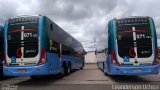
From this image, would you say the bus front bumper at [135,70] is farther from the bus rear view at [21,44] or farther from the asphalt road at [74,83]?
the bus rear view at [21,44]

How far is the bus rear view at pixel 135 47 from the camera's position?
12.2 meters

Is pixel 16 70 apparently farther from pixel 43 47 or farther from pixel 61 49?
pixel 61 49

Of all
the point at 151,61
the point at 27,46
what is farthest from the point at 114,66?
the point at 27,46

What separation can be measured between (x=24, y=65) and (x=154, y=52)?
644 cm

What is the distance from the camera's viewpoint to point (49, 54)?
1205 cm

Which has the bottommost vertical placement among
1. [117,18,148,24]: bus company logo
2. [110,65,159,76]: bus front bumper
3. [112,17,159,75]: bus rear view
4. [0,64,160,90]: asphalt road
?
[0,64,160,90]: asphalt road

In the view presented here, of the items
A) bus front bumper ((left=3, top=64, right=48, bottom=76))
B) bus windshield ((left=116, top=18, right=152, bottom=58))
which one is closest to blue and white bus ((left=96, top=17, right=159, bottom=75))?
bus windshield ((left=116, top=18, right=152, bottom=58))

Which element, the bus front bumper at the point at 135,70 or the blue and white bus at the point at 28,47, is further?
the bus front bumper at the point at 135,70

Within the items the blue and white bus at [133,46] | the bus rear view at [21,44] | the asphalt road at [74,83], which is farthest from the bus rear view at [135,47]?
the bus rear view at [21,44]

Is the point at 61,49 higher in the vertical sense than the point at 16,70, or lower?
higher

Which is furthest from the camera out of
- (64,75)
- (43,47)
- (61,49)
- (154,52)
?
(64,75)

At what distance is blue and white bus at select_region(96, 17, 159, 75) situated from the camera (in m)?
12.2

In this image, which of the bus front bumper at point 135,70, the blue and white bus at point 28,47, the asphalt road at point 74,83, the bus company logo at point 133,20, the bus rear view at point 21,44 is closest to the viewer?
the asphalt road at point 74,83

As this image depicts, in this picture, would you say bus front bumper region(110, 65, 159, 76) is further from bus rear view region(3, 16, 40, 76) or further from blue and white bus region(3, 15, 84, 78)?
bus rear view region(3, 16, 40, 76)
